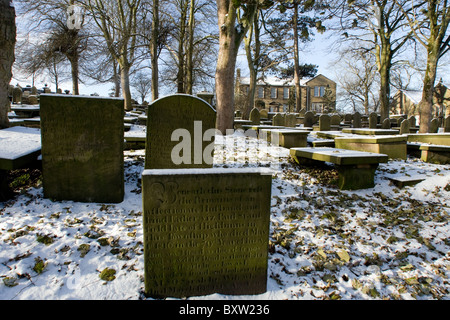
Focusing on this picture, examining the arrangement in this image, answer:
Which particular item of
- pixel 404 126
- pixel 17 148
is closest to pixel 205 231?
pixel 17 148

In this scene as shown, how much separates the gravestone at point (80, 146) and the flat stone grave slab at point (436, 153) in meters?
7.67

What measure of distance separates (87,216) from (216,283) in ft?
7.17

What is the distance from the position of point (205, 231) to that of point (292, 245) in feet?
4.74

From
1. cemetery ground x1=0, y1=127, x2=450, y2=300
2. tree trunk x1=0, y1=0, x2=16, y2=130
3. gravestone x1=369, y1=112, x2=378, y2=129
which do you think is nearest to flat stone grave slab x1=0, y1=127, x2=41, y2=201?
cemetery ground x1=0, y1=127, x2=450, y2=300

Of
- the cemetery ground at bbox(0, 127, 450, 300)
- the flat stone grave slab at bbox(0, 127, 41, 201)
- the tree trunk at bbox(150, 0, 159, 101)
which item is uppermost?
the tree trunk at bbox(150, 0, 159, 101)

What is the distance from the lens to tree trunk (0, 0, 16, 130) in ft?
17.2

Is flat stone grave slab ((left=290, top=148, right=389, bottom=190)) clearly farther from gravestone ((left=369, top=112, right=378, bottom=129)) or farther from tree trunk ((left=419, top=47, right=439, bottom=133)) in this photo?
gravestone ((left=369, top=112, right=378, bottom=129))

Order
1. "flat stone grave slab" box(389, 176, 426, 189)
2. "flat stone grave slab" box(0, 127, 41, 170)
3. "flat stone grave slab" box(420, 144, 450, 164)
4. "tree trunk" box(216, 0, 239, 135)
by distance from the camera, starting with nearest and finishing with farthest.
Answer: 1. "flat stone grave slab" box(0, 127, 41, 170)
2. "flat stone grave slab" box(389, 176, 426, 189)
3. "flat stone grave slab" box(420, 144, 450, 164)
4. "tree trunk" box(216, 0, 239, 135)

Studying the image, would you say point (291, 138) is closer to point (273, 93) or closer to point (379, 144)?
point (379, 144)

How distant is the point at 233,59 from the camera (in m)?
9.35

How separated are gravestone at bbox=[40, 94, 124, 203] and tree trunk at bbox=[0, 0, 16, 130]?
109 inches
